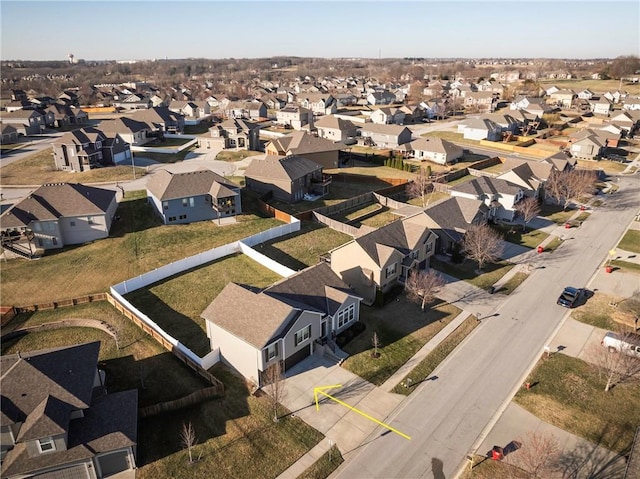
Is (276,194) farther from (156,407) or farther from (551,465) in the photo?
(551,465)

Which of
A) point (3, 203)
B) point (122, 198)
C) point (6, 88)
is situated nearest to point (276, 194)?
point (122, 198)

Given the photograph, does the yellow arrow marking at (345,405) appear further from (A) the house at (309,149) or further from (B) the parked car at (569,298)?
(A) the house at (309,149)

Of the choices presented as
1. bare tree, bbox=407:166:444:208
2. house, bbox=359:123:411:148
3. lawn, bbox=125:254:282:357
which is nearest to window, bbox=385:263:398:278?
lawn, bbox=125:254:282:357

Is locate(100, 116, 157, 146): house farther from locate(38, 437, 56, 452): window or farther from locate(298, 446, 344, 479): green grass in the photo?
locate(298, 446, 344, 479): green grass

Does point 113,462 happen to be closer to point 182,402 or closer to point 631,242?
point 182,402

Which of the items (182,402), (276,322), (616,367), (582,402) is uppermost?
(276,322)

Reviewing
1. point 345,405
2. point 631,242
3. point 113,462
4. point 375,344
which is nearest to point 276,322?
point 345,405

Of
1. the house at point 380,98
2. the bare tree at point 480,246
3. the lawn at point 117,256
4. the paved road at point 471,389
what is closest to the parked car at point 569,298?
the paved road at point 471,389
